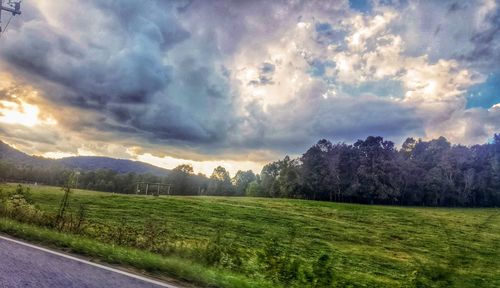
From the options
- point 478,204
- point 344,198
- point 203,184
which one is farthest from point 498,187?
point 203,184

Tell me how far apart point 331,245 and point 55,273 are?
23112 mm

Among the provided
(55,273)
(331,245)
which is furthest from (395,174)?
(55,273)

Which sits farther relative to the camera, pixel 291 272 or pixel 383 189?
pixel 383 189

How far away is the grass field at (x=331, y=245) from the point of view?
30.8 feet

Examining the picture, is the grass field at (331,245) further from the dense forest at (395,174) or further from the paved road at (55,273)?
the dense forest at (395,174)

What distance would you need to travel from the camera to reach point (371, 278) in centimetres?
1748

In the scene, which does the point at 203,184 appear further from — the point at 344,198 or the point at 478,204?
the point at 478,204

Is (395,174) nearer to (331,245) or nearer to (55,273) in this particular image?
(331,245)

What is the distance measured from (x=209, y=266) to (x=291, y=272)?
2383 millimetres

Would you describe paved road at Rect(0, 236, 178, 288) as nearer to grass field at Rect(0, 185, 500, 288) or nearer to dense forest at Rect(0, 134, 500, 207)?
grass field at Rect(0, 185, 500, 288)

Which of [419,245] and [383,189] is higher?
[383,189]

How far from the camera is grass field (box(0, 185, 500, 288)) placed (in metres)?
9.40

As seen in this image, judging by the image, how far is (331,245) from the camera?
90.8ft

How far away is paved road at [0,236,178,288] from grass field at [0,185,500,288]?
1.06 m
